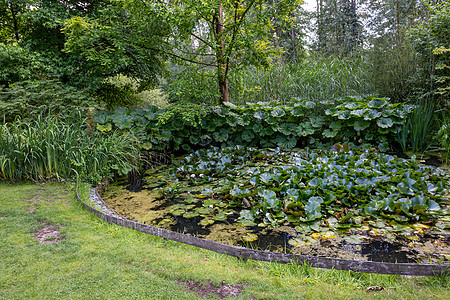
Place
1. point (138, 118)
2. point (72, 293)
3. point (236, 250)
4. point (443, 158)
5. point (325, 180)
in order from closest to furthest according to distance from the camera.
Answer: point (72, 293) < point (236, 250) < point (325, 180) < point (443, 158) < point (138, 118)

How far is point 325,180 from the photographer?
296 centimetres

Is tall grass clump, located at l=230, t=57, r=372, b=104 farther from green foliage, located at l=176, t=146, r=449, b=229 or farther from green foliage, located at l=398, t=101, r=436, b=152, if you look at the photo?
green foliage, located at l=176, t=146, r=449, b=229

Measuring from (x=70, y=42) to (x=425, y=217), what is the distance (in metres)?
5.35

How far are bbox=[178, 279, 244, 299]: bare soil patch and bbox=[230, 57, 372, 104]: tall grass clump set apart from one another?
14.3 ft

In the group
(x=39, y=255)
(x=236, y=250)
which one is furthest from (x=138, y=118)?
(x=236, y=250)

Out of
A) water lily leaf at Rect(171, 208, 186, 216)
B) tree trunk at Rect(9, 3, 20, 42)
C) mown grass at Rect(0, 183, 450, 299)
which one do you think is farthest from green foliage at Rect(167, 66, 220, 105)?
tree trunk at Rect(9, 3, 20, 42)

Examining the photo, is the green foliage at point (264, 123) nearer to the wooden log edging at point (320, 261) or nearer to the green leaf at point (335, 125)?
the green leaf at point (335, 125)

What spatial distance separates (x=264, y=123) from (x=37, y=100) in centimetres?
409

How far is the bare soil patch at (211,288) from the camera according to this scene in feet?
4.63

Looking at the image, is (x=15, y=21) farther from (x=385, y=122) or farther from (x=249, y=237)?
(x=385, y=122)

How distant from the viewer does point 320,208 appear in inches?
98.0

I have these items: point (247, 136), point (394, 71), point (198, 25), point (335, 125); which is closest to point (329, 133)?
point (335, 125)

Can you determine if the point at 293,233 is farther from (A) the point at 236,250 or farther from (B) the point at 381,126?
(B) the point at 381,126

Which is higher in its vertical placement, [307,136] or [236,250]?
[307,136]
